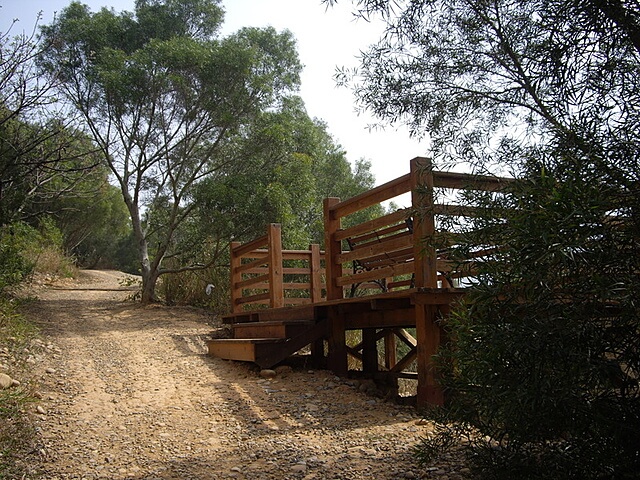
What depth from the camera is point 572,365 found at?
8.39 feet

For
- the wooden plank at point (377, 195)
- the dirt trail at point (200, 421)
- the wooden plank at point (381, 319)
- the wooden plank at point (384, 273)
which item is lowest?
the dirt trail at point (200, 421)

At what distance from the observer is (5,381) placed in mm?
5766

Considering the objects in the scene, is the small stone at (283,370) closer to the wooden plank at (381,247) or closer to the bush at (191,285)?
the wooden plank at (381,247)

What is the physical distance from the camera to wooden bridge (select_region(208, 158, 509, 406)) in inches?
170

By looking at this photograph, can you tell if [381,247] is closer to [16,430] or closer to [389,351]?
[16,430]

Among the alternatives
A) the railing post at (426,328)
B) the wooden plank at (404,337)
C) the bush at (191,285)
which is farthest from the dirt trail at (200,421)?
the bush at (191,285)

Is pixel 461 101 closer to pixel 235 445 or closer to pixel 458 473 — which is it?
pixel 458 473

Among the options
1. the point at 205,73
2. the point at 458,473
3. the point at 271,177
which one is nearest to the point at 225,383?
the point at 458,473

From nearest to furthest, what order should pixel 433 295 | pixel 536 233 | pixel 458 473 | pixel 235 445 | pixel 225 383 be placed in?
pixel 536 233 → pixel 458 473 → pixel 235 445 → pixel 433 295 → pixel 225 383

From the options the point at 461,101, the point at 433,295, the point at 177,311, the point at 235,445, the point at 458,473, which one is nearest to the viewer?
the point at 458,473

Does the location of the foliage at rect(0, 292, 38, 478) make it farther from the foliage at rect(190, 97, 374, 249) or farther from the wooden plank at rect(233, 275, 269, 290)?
the foliage at rect(190, 97, 374, 249)

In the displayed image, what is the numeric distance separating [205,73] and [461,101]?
391 inches

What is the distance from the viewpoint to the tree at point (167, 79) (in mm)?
13266

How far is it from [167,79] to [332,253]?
808 cm
